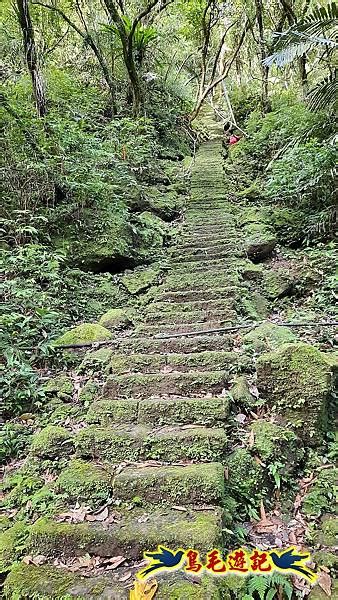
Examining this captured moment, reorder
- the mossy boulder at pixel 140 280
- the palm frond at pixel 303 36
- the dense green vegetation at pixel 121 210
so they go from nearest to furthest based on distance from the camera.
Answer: the dense green vegetation at pixel 121 210 → the palm frond at pixel 303 36 → the mossy boulder at pixel 140 280

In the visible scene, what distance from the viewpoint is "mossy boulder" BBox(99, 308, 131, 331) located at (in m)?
5.10

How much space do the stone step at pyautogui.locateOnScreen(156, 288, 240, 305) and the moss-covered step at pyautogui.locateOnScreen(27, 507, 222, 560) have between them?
2.91 m

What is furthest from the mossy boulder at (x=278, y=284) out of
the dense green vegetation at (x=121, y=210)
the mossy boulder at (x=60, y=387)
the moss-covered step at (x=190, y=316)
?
the mossy boulder at (x=60, y=387)

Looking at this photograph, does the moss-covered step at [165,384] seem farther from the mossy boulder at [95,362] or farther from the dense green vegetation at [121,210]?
the mossy boulder at [95,362]

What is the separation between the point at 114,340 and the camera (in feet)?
15.0

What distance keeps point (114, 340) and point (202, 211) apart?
15.4ft

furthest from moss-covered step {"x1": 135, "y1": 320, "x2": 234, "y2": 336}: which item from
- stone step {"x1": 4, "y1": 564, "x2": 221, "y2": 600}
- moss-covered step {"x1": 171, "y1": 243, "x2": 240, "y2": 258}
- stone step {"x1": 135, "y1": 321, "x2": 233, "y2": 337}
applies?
stone step {"x1": 4, "y1": 564, "x2": 221, "y2": 600}

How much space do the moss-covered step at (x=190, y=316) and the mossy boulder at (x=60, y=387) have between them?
4.16 feet

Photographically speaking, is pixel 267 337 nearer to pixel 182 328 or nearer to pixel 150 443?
pixel 182 328

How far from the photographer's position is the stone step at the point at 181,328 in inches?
179

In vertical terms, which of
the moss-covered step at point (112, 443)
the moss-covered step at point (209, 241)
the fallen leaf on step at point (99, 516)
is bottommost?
the fallen leaf on step at point (99, 516)

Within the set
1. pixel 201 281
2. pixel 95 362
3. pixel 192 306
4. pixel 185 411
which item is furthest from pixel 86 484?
pixel 201 281

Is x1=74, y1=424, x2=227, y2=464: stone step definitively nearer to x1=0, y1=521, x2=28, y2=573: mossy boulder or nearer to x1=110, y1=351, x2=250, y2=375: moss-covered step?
x1=0, y1=521, x2=28, y2=573: mossy boulder

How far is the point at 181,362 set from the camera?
3.84 m
